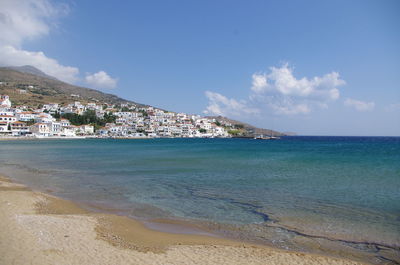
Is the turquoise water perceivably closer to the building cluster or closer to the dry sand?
the dry sand

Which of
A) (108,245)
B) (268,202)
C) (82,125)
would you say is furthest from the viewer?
(82,125)

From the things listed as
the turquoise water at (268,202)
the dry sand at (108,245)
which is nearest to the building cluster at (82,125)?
the turquoise water at (268,202)

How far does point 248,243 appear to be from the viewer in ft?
25.6

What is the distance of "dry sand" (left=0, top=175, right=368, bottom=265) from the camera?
20.4 ft

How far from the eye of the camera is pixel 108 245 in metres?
7.09

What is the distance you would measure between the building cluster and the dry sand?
99733 millimetres

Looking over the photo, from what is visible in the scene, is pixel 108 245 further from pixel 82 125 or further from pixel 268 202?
pixel 82 125

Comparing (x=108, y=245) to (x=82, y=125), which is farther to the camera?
(x=82, y=125)

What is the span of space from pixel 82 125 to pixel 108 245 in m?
119

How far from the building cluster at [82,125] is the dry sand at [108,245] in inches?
3926

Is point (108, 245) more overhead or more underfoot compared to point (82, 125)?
more underfoot

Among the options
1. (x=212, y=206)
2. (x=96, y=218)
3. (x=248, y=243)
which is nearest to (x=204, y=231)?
(x=248, y=243)

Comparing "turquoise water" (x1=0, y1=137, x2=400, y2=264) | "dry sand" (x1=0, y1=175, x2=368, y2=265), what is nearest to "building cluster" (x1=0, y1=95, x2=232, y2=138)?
"turquoise water" (x1=0, y1=137, x2=400, y2=264)

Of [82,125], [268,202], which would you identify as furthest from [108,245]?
[82,125]
